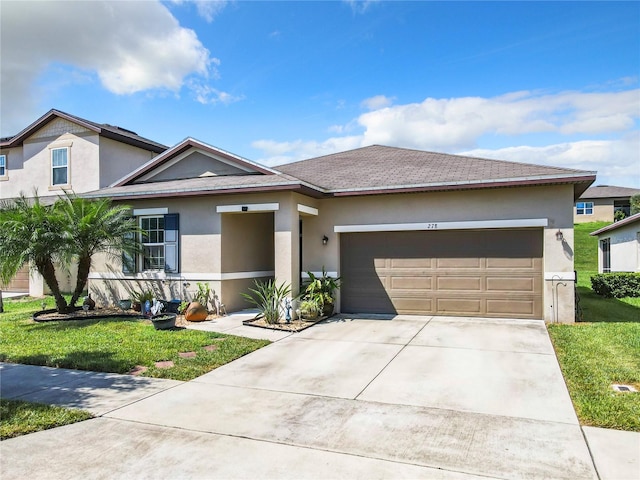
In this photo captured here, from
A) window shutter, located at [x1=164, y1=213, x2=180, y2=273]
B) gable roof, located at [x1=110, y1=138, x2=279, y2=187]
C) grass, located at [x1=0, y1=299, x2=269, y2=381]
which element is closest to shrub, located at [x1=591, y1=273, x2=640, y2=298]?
gable roof, located at [x1=110, y1=138, x2=279, y2=187]

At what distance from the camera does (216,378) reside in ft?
20.7

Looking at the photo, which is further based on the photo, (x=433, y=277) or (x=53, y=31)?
→ (x=433, y=277)

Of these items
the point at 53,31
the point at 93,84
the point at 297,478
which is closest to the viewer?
the point at 297,478

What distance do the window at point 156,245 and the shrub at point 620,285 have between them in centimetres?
1498

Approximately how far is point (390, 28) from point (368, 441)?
1215 cm

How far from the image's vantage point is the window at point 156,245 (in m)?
12.2

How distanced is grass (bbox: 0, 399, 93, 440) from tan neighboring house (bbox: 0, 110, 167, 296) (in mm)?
12951

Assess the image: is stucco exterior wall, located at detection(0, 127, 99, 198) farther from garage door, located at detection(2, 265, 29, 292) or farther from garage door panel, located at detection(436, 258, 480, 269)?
garage door panel, located at detection(436, 258, 480, 269)

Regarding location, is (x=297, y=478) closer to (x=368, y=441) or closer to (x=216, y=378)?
(x=368, y=441)

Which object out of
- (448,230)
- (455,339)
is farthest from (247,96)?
(455,339)

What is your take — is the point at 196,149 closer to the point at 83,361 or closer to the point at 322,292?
the point at 322,292

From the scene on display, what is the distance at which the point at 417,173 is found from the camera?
12000 mm

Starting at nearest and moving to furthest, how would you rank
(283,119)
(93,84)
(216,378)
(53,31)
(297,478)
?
(297,478) < (216,378) < (53,31) < (93,84) < (283,119)

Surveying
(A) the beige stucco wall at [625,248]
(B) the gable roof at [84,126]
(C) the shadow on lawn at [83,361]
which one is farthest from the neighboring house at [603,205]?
(C) the shadow on lawn at [83,361]
